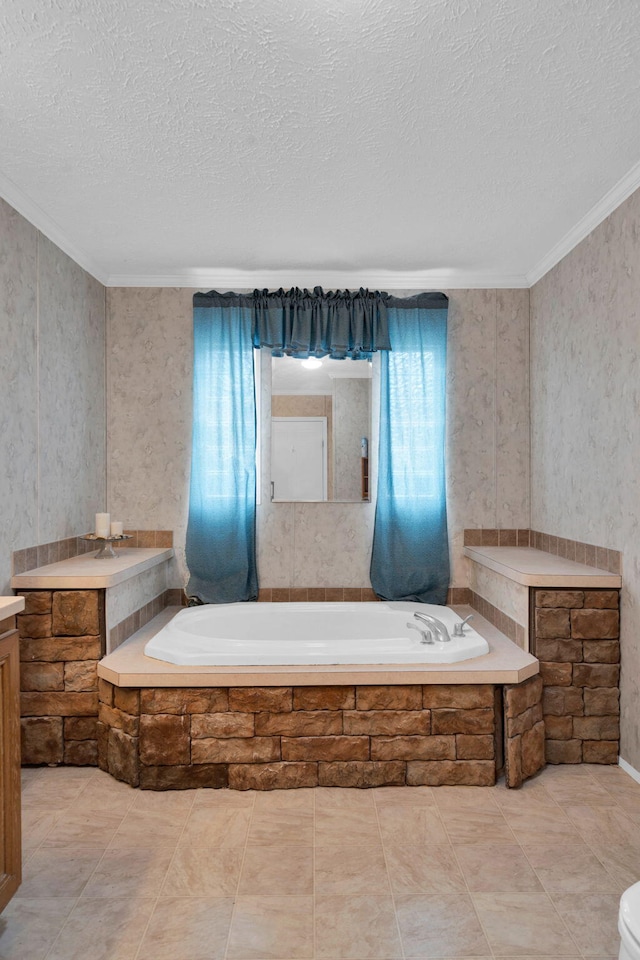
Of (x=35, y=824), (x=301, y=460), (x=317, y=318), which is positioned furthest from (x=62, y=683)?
(x=317, y=318)

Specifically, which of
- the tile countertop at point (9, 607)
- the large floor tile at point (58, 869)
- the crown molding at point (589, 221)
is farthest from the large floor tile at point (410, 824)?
the crown molding at point (589, 221)

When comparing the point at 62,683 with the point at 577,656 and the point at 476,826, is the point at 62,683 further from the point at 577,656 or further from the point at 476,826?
the point at 577,656

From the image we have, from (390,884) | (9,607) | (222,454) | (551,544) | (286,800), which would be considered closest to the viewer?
(9,607)

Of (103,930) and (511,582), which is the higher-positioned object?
(511,582)

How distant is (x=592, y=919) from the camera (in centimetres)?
183

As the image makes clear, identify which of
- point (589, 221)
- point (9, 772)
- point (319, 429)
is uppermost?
point (589, 221)

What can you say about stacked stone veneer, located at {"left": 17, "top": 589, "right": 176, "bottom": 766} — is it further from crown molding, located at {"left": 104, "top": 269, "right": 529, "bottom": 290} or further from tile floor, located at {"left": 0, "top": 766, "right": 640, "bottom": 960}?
crown molding, located at {"left": 104, "top": 269, "right": 529, "bottom": 290}

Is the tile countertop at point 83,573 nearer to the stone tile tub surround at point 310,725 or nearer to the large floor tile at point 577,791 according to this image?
the stone tile tub surround at point 310,725

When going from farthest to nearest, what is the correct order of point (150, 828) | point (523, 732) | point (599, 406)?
1. point (599, 406)
2. point (523, 732)
3. point (150, 828)

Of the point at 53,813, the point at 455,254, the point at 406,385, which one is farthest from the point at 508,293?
the point at 53,813

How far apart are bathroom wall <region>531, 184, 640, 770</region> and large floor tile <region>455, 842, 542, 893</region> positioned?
0.83 meters

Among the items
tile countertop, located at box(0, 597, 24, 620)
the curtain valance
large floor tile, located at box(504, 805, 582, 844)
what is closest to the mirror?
the curtain valance

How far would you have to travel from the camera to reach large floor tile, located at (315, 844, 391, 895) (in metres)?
1.98

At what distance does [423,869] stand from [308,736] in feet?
2.32
